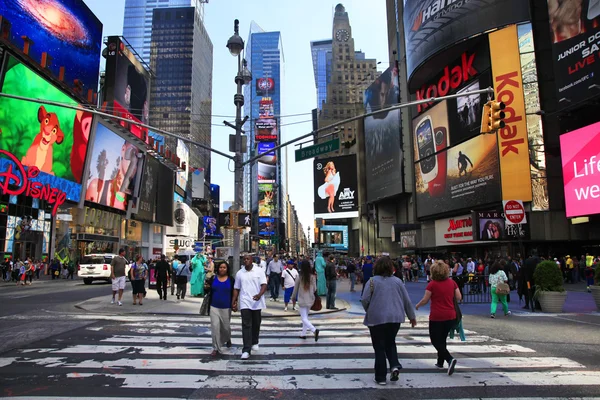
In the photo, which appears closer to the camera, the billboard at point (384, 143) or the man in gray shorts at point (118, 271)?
the man in gray shorts at point (118, 271)

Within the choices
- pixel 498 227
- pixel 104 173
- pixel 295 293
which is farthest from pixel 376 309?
pixel 104 173

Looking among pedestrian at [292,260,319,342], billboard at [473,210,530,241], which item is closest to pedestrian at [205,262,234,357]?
pedestrian at [292,260,319,342]

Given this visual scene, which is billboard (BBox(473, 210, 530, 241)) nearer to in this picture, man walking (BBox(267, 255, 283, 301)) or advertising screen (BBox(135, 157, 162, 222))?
man walking (BBox(267, 255, 283, 301))

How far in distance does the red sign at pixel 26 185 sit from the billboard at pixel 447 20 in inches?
1461

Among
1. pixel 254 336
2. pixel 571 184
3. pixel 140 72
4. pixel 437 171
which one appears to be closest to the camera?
pixel 254 336

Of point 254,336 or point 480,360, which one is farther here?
point 254,336

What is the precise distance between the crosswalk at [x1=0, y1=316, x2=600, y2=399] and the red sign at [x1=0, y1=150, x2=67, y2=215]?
29.9 metres

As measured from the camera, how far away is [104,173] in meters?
51.0

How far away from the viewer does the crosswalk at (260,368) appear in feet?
18.5

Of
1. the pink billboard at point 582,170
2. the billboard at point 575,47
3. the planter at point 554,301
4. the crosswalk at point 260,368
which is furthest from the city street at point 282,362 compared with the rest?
the billboard at point 575,47

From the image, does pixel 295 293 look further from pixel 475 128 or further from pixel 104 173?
pixel 104 173

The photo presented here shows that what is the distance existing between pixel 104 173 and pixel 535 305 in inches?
1899

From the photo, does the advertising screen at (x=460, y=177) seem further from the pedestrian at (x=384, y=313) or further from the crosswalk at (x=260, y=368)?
the pedestrian at (x=384, y=313)

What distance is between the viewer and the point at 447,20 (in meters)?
38.9
